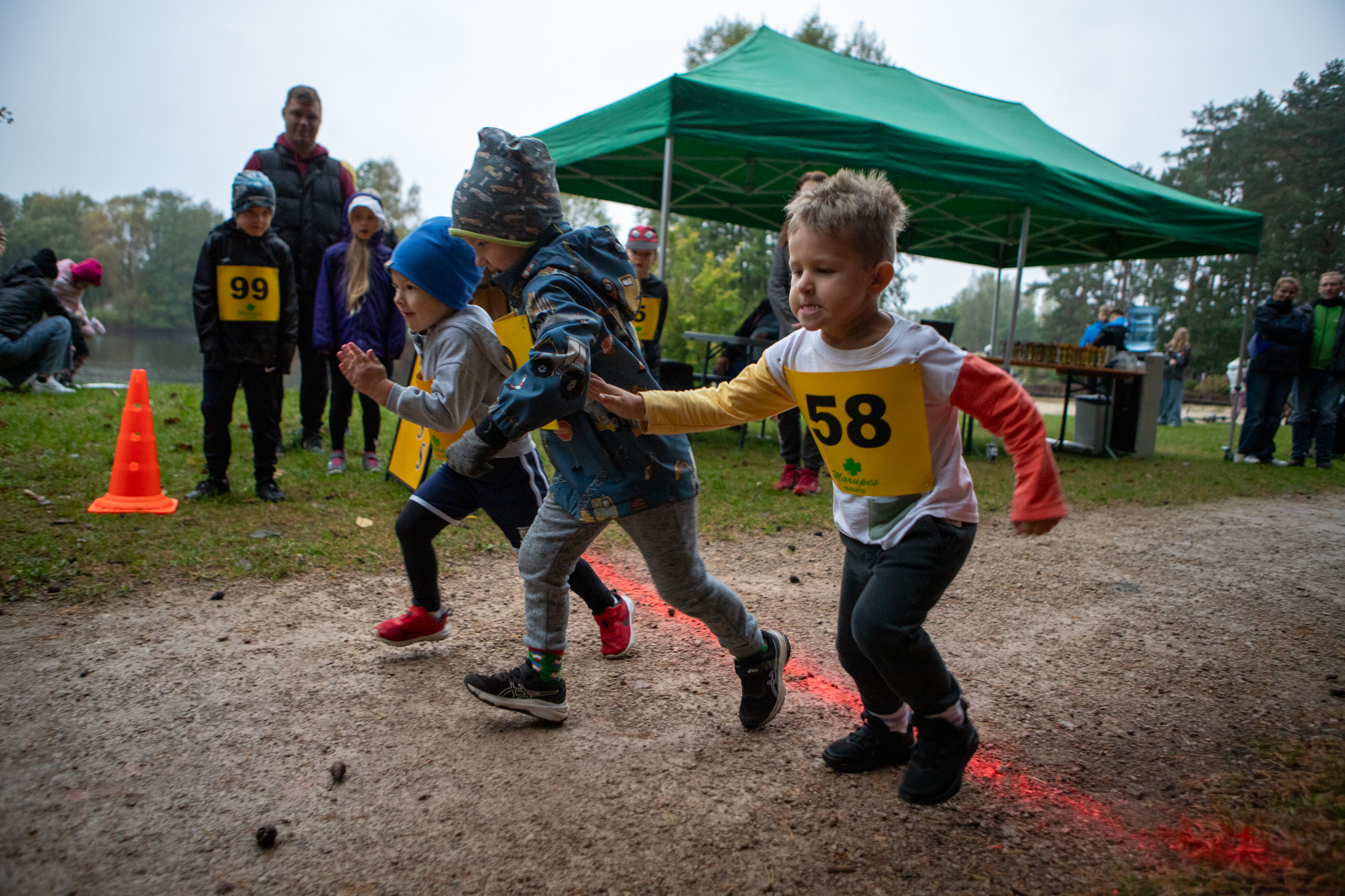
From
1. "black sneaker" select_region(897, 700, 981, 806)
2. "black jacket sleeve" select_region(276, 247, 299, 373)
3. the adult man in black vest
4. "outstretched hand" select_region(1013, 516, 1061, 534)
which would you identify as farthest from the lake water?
"outstretched hand" select_region(1013, 516, 1061, 534)

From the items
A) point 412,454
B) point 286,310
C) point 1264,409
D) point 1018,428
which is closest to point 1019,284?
point 1264,409

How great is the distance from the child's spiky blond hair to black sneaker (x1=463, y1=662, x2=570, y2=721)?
1.64 meters

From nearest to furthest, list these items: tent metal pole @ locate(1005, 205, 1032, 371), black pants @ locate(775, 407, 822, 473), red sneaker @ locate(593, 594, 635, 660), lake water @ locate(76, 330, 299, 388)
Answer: red sneaker @ locate(593, 594, 635, 660)
black pants @ locate(775, 407, 822, 473)
tent metal pole @ locate(1005, 205, 1032, 371)
lake water @ locate(76, 330, 299, 388)

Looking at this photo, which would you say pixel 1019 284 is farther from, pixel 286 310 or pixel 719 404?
pixel 719 404

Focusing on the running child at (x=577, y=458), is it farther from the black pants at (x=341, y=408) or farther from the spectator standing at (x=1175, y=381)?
the spectator standing at (x=1175, y=381)

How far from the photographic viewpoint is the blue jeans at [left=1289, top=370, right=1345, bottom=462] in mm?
9883

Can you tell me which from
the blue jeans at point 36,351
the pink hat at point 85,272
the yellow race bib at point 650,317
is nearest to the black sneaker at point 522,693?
the yellow race bib at point 650,317

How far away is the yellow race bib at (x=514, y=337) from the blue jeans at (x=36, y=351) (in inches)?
380

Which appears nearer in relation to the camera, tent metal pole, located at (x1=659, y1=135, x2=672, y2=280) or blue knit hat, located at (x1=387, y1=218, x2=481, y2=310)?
blue knit hat, located at (x1=387, y1=218, x2=481, y2=310)

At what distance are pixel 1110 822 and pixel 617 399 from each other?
1771 mm

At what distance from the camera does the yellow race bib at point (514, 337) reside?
2.96 metres

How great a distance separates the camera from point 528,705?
2.65 meters

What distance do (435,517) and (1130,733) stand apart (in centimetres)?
255

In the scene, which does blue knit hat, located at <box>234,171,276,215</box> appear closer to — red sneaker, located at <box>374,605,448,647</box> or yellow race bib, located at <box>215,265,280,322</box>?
yellow race bib, located at <box>215,265,280,322</box>
